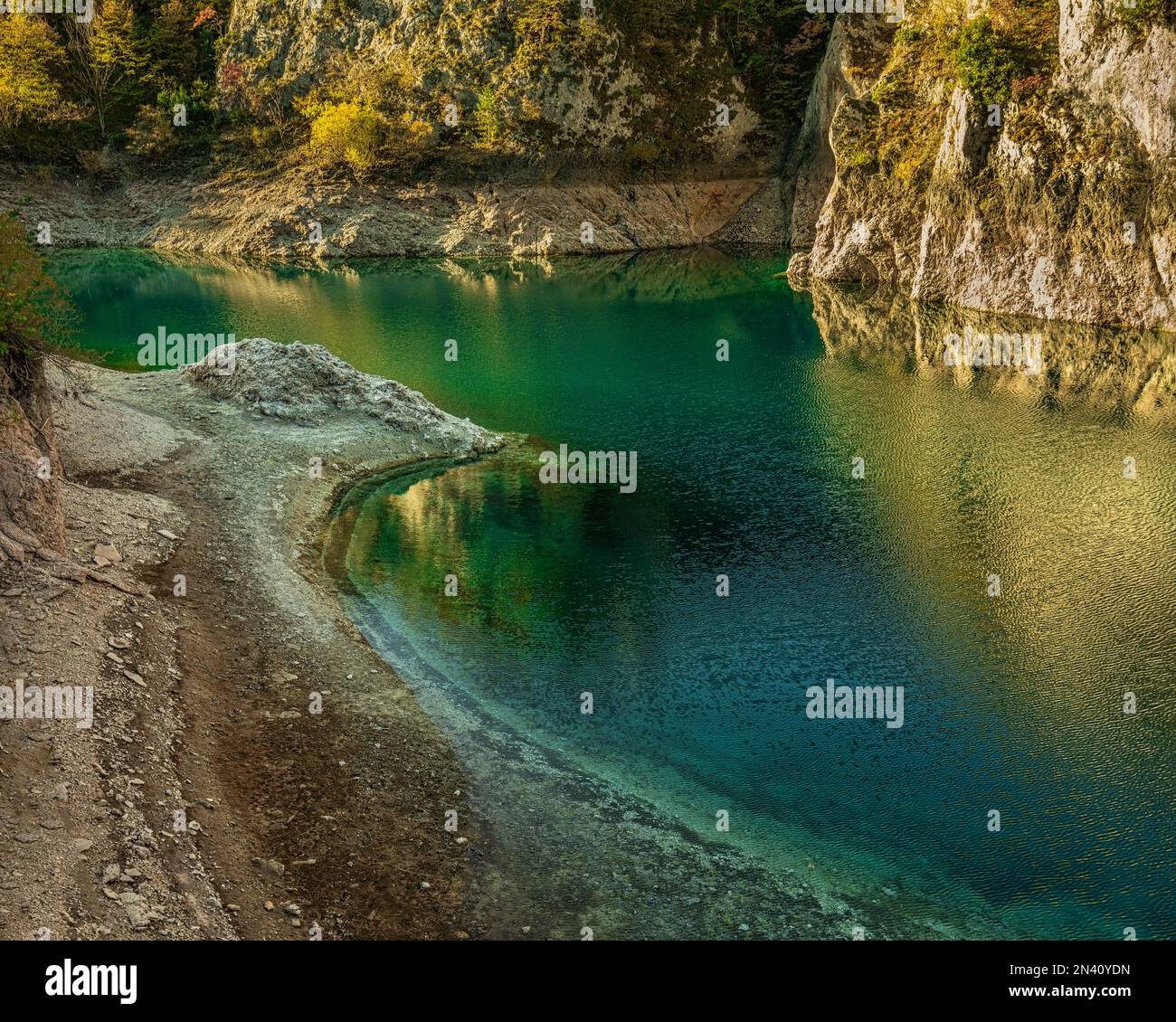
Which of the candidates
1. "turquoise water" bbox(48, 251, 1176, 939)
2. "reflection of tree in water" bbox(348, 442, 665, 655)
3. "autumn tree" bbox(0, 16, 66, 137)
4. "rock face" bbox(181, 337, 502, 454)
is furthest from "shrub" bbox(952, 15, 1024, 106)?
"autumn tree" bbox(0, 16, 66, 137)

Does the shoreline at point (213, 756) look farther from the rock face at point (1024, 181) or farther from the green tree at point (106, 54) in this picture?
the green tree at point (106, 54)

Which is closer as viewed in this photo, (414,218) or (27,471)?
(27,471)

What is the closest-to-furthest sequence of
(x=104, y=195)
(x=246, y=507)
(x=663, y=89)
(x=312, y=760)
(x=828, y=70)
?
1. (x=312, y=760)
2. (x=246, y=507)
3. (x=828, y=70)
4. (x=663, y=89)
5. (x=104, y=195)

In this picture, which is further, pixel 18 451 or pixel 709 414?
pixel 709 414

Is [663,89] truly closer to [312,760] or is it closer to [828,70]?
[828,70]

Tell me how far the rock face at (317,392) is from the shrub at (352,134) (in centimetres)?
5673

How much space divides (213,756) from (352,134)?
8129 centimetres

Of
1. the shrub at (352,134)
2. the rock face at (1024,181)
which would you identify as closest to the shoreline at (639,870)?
the rock face at (1024,181)

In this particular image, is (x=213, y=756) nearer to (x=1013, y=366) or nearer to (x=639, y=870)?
(x=639, y=870)

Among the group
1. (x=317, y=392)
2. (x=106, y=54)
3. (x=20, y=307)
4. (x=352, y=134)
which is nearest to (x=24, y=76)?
(x=106, y=54)

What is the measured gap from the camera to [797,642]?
85.4 ft

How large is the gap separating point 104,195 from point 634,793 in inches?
3854

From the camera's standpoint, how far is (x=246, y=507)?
104 feet
